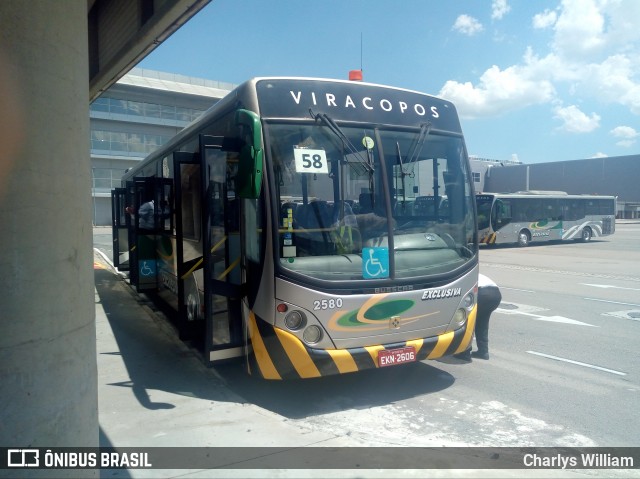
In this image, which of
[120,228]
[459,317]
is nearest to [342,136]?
→ [459,317]

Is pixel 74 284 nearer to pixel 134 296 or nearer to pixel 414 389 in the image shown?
pixel 414 389

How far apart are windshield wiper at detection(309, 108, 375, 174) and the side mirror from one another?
30.5 inches

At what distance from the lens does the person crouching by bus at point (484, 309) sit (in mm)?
6441

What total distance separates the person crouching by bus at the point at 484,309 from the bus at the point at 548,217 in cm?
1865

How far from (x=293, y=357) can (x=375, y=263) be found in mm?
1238

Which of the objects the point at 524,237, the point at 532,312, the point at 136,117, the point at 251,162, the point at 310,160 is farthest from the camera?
the point at 136,117

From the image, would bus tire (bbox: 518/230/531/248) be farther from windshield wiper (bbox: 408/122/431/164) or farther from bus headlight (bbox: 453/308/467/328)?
windshield wiper (bbox: 408/122/431/164)

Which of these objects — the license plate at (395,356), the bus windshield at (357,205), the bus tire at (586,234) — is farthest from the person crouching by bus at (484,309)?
the bus tire at (586,234)

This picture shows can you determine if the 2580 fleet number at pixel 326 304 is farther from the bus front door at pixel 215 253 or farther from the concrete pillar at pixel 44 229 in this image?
the concrete pillar at pixel 44 229

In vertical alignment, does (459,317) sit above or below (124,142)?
below

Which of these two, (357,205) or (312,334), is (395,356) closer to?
(312,334)

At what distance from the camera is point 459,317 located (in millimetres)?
5680

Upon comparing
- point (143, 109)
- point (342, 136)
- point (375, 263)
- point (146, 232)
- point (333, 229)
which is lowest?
point (375, 263)

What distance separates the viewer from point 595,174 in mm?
66688
